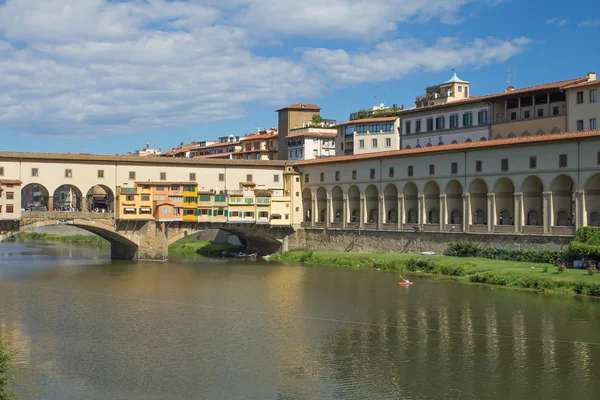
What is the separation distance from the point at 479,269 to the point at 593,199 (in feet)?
28.5

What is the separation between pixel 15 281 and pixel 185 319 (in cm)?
1806

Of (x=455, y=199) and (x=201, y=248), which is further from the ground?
(x=455, y=199)

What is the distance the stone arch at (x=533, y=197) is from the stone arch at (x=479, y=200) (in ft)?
13.6

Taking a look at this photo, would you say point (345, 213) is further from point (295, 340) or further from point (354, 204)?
point (295, 340)

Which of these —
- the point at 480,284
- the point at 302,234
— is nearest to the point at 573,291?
the point at 480,284

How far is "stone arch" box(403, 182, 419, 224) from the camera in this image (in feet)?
209

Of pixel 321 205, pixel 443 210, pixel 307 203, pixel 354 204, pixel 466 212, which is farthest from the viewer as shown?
pixel 307 203

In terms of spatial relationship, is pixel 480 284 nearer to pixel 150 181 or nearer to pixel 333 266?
pixel 333 266

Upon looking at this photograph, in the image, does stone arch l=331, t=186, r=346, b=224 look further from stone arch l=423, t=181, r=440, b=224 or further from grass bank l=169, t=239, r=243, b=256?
grass bank l=169, t=239, r=243, b=256

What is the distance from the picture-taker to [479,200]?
59.2 m

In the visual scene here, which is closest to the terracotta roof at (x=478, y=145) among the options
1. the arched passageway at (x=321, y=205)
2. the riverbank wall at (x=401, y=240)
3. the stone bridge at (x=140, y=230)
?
the arched passageway at (x=321, y=205)

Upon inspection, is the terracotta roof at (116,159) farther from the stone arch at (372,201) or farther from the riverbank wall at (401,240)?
the stone arch at (372,201)

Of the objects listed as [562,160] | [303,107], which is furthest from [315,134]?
[562,160]

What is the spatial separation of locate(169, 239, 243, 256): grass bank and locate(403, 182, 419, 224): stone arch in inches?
773
